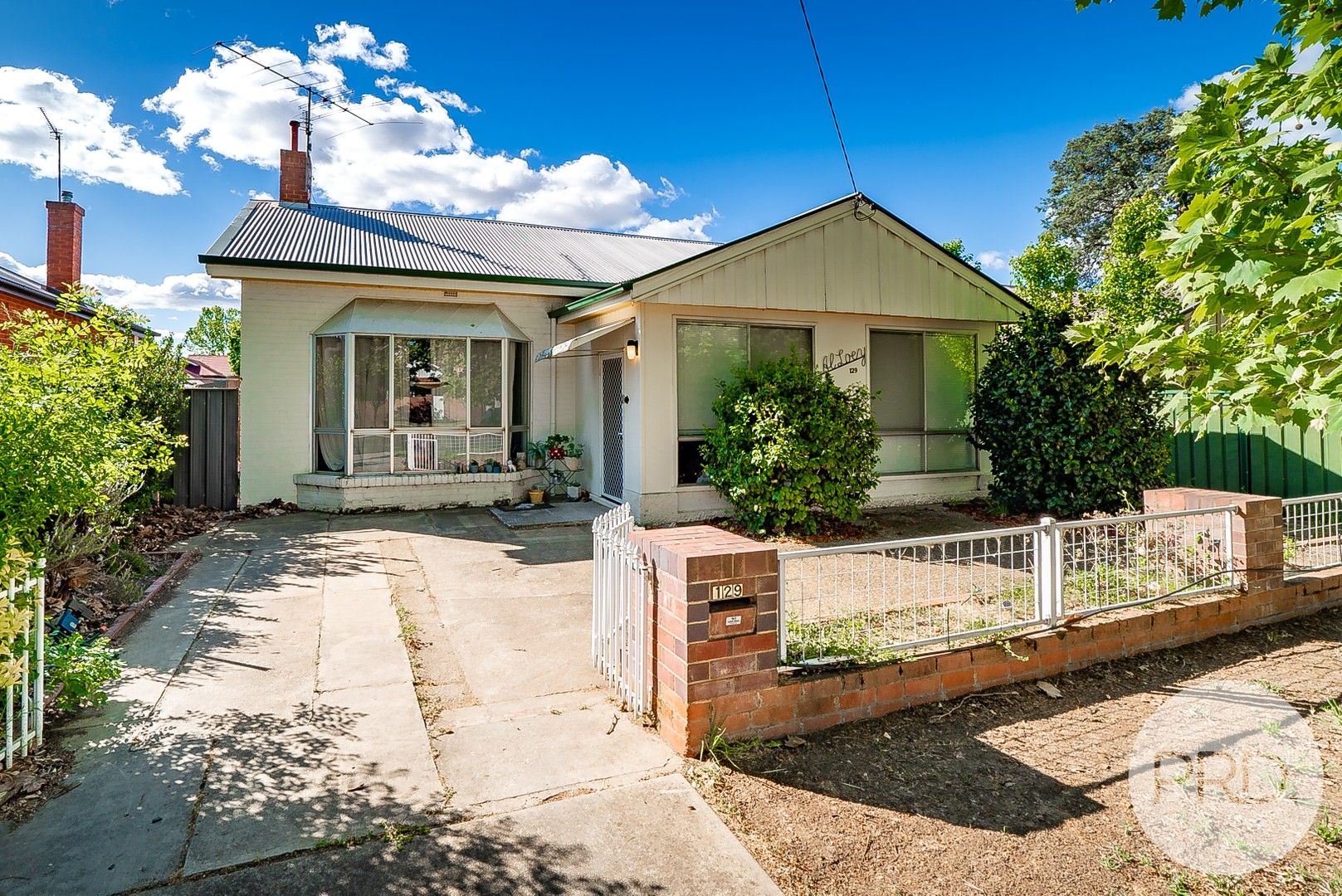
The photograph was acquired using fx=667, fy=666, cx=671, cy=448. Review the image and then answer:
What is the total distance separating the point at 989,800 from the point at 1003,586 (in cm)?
299

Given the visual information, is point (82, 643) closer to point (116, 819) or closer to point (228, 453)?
point (116, 819)

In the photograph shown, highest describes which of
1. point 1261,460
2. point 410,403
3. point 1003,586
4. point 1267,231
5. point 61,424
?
point 1267,231

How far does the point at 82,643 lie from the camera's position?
14.4 ft

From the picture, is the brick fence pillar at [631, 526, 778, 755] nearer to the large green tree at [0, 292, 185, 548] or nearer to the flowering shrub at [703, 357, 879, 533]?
the large green tree at [0, 292, 185, 548]

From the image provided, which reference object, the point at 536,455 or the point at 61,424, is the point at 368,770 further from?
the point at 536,455

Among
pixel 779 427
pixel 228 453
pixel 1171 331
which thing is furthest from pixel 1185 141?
pixel 228 453

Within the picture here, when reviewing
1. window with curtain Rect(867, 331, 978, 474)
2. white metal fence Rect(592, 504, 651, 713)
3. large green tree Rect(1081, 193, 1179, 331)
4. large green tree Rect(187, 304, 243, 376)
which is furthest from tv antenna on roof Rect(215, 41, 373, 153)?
large green tree Rect(187, 304, 243, 376)

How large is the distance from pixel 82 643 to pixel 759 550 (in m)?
4.52

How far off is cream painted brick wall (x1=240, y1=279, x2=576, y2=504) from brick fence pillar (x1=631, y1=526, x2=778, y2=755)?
8.69m

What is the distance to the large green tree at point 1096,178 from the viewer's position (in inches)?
1499

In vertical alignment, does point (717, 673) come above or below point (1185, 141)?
below

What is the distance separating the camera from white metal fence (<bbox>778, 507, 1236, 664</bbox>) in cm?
375

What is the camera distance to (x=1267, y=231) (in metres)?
2.75

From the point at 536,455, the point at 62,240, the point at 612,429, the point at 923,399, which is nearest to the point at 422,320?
the point at 536,455
